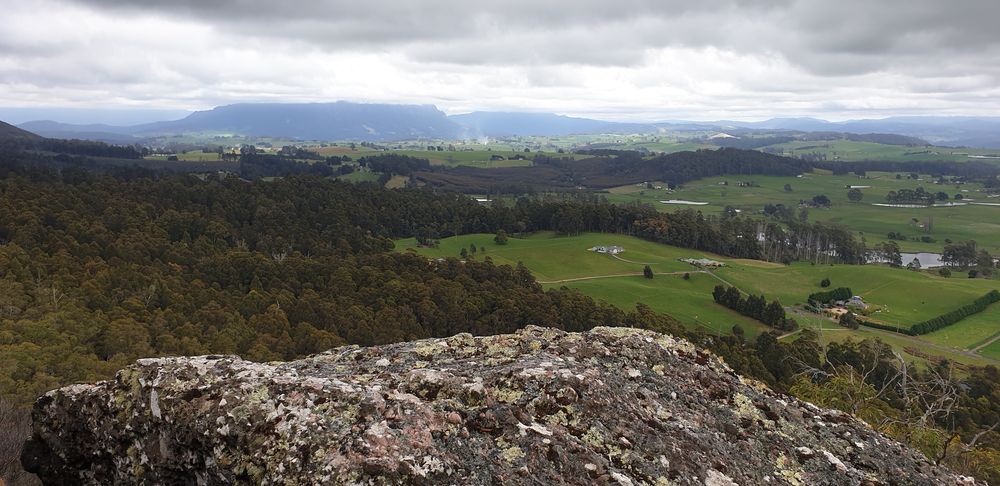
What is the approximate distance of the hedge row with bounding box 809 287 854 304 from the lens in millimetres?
92444

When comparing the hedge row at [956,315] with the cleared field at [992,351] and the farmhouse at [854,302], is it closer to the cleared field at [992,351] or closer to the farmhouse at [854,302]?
the cleared field at [992,351]

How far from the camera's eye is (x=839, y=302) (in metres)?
92.4

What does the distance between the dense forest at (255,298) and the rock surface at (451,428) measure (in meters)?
9.95

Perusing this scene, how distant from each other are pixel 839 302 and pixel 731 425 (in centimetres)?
10096

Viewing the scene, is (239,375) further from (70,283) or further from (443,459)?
(70,283)

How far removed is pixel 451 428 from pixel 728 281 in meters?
104

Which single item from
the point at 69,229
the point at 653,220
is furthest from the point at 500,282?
the point at 653,220

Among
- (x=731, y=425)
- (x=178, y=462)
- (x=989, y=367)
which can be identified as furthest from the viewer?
(x=989, y=367)

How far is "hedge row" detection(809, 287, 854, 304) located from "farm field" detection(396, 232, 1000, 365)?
2139mm

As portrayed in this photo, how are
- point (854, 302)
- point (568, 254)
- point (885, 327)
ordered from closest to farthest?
1. point (885, 327)
2. point (854, 302)
3. point (568, 254)

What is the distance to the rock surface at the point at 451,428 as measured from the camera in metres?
5.37

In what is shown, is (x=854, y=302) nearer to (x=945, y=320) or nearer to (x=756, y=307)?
(x=945, y=320)

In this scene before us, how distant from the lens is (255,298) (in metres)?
58.9

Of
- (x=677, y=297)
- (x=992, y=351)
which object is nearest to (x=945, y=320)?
(x=992, y=351)
